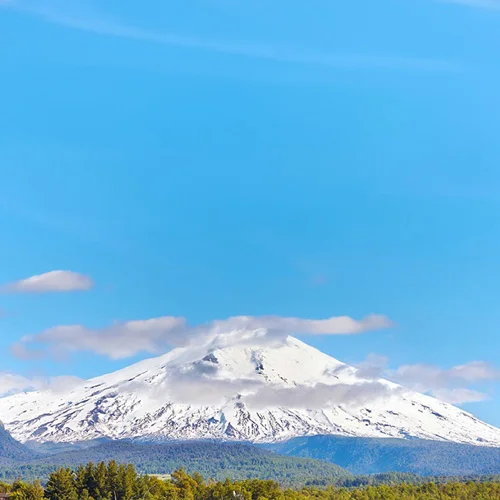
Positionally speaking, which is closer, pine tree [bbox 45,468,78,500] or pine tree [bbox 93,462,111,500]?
pine tree [bbox 45,468,78,500]

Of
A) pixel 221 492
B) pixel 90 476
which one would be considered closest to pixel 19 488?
pixel 90 476

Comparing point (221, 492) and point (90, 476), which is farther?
point (221, 492)

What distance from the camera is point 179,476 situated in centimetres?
19825

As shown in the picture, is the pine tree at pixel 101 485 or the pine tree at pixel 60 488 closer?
the pine tree at pixel 60 488

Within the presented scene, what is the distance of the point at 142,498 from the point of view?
152 metres

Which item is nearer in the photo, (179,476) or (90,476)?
(90,476)

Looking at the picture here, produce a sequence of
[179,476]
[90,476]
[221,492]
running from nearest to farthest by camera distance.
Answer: [90,476] < [221,492] < [179,476]

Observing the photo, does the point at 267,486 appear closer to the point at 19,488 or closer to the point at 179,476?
the point at 179,476

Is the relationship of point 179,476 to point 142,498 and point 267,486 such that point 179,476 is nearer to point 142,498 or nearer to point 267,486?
point 267,486

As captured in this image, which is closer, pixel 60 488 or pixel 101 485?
pixel 60 488

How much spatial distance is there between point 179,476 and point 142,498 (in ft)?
154

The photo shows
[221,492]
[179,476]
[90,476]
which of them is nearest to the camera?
[90,476]

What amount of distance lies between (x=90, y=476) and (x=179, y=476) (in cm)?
4920

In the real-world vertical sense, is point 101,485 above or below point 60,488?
above
